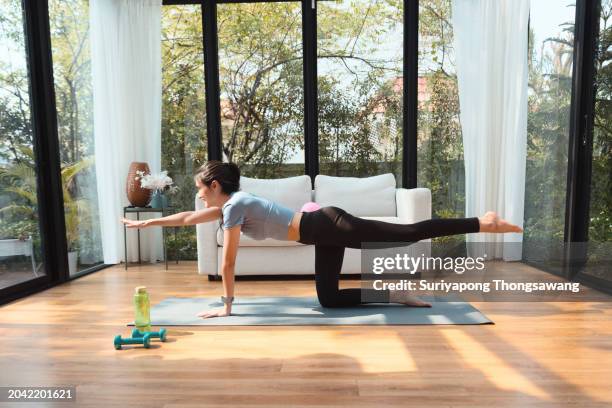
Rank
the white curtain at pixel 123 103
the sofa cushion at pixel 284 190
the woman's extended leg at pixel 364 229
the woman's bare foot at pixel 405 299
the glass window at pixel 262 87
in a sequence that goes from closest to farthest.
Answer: the woman's extended leg at pixel 364 229, the woman's bare foot at pixel 405 299, the sofa cushion at pixel 284 190, the white curtain at pixel 123 103, the glass window at pixel 262 87

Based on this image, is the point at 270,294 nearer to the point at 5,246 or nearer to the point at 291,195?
the point at 291,195

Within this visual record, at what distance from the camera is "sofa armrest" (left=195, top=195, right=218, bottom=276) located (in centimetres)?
350

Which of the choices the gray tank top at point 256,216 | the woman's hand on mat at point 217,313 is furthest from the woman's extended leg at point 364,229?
the woman's hand on mat at point 217,313

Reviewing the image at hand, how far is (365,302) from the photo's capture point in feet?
9.07

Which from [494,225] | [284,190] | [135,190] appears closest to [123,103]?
[135,190]

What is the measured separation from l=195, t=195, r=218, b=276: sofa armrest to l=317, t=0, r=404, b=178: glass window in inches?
59.9

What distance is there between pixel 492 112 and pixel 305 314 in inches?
106

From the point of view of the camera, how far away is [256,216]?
2.46 meters

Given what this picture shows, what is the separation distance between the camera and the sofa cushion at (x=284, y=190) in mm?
3871

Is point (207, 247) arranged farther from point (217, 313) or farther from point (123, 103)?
point (123, 103)

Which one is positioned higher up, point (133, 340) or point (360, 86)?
point (360, 86)

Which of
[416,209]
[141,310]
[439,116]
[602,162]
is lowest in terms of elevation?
[141,310]

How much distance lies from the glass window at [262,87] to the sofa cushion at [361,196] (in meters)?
0.73

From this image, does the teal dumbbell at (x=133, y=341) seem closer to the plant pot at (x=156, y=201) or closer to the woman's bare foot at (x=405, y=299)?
the woman's bare foot at (x=405, y=299)
